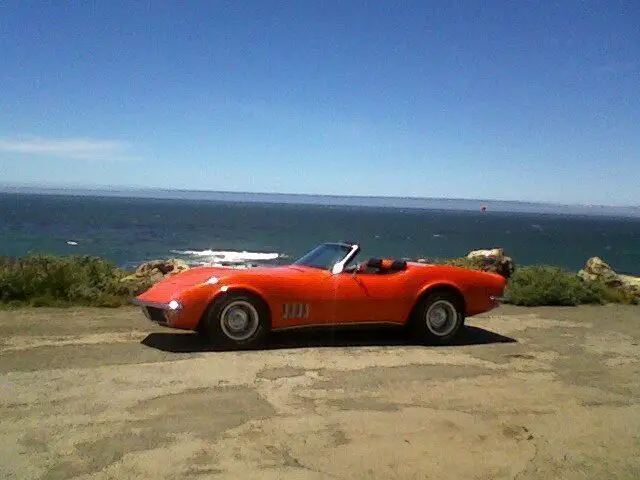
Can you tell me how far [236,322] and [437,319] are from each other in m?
2.39

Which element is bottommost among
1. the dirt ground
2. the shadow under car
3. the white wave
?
the white wave

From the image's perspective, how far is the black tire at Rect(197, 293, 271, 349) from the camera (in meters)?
6.75

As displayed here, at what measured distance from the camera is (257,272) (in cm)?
714

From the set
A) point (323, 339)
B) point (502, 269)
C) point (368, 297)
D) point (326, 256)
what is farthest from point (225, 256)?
point (368, 297)

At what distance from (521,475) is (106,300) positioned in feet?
22.4

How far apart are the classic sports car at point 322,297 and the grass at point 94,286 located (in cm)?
246

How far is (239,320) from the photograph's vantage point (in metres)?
6.89

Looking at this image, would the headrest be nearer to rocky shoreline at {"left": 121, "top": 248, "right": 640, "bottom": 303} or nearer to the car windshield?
the car windshield

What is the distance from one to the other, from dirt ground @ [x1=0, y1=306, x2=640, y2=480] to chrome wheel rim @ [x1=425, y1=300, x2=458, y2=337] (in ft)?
0.92

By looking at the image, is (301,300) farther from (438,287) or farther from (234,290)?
(438,287)

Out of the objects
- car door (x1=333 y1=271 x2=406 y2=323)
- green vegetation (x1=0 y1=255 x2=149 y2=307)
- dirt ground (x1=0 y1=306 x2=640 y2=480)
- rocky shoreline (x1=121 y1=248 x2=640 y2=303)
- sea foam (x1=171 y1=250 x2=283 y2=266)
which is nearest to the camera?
dirt ground (x1=0 y1=306 x2=640 y2=480)

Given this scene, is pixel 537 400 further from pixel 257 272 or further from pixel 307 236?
pixel 307 236

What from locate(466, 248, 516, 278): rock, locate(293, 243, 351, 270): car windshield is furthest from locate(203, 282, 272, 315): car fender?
locate(466, 248, 516, 278): rock

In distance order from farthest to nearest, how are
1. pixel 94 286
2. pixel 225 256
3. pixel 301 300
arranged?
pixel 225 256
pixel 94 286
pixel 301 300
